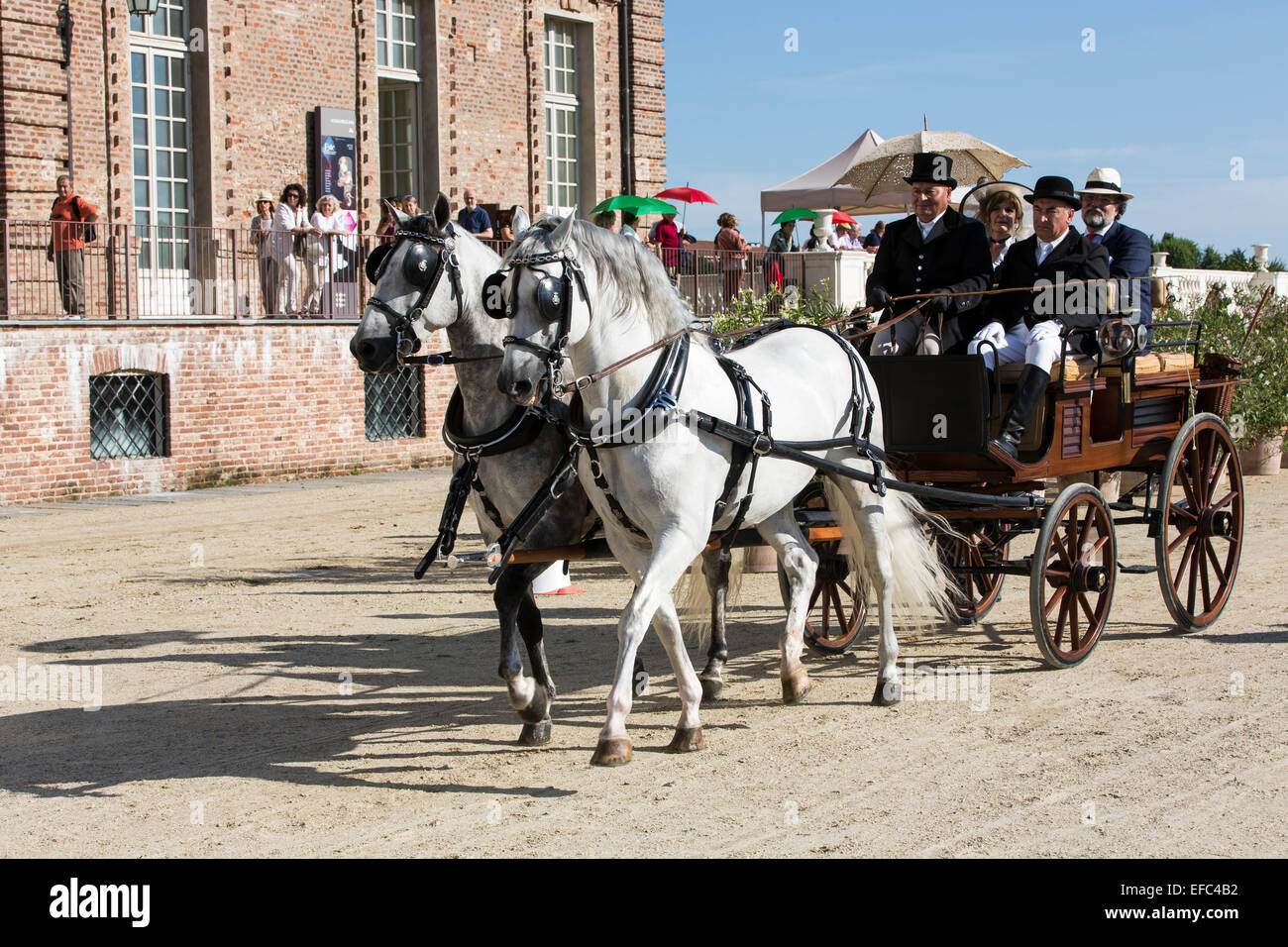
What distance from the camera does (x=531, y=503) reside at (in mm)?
6512

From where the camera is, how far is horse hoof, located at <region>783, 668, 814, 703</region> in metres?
7.19

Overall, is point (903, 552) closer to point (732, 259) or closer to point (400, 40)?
point (732, 259)

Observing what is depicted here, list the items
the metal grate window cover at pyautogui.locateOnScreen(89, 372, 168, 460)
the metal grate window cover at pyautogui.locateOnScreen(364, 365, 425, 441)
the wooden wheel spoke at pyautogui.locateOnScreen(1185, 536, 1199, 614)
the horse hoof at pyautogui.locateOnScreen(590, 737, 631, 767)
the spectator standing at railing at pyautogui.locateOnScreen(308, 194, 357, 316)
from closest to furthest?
the horse hoof at pyautogui.locateOnScreen(590, 737, 631, 767)
the wooden wheel spoke at pyautogui.locateOnScreen(1185, 536, 1199, 614)
the metal grate window cover at pyautogui.locateOnScreen(89, 372, 168, 460)
the spectator standing at railing at pyautogui.locateOnScreen(308, 194, 357, 316)
the metal grate window cover at pyautogui.locateOnScreen(364, 365, 425, 441)

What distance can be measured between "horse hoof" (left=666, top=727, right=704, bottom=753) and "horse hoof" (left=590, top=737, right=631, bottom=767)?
43 cm

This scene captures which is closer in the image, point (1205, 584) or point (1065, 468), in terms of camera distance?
point (1065, 468)

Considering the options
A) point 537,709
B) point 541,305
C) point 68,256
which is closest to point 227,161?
point 68,256

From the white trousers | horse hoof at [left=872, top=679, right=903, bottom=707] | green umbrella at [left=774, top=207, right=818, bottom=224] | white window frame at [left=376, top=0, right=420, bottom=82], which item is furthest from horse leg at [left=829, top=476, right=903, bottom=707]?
green umbrella at [left=774, top=207, right=818, bottom=224]

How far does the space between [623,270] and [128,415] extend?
11.8 metres

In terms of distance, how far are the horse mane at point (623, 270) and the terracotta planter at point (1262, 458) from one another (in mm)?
13433

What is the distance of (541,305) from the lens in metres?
5.82

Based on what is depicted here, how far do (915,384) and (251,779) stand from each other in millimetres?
3897

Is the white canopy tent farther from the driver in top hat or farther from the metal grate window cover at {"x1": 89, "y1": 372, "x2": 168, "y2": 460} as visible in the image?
the driver in top hat
